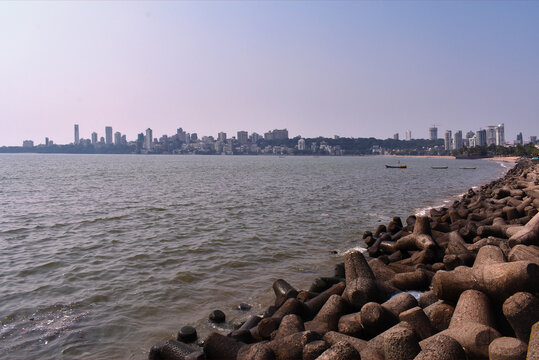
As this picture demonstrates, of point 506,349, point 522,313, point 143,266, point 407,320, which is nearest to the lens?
point 506,349

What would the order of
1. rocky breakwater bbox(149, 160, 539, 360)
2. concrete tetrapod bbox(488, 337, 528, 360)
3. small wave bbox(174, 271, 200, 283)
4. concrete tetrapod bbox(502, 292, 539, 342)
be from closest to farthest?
concrete tetrapod bbox(488, 337, 528, 360)
rocky breakwater bbox(149, 160, 539, 360)
concrete tetrapod bbox(502, 292, 539, 342)
small wave bbox(174, 271, 200, 283)

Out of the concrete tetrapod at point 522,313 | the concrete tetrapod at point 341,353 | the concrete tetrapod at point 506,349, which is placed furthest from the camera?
the concrete tetrapod at point 522,313

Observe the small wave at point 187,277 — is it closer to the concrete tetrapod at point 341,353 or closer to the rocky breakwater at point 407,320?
the rocky breakwater at point 407,320

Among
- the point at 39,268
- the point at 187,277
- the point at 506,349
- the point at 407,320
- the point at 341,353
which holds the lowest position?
the point at 187,277

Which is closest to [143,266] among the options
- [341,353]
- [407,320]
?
[407,320]

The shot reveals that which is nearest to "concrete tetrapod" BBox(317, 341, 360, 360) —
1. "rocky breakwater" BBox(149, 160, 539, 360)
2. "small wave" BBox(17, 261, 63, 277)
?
"rocky breakwater" BBox(149, 160, 539, 360)

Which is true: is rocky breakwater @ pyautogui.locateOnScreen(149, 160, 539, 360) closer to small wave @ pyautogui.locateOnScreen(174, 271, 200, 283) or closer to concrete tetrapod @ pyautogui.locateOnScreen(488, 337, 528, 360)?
concrete tetrapod @ pyautogui.locateOnScreen(488, 337, 528, 360)

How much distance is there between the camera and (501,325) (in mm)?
5430

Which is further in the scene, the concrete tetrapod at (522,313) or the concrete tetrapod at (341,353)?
the concrete tetrapod at (522,313)

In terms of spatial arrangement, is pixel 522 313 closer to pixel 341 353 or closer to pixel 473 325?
pixel 473 325

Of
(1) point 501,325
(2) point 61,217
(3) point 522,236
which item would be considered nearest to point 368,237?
(3) point 522,236

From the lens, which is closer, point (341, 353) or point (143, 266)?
point (341, 353)

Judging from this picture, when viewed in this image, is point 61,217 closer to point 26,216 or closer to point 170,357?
point 26,216

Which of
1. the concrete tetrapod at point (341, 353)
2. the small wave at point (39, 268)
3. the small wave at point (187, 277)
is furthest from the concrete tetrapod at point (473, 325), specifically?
the small wave at point (39, 268)
